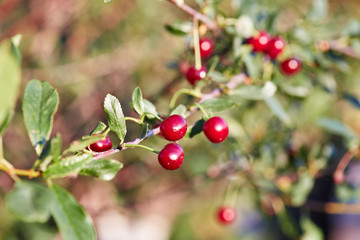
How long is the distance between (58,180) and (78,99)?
1.79 feet

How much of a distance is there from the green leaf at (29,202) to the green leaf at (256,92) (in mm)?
584

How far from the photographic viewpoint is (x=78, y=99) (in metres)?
2.30

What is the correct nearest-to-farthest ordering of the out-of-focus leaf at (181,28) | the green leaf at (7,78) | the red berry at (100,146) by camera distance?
the green leaf at (7,78) → the red berry at (100,146) → the out-of-focus leaf at (181,28)

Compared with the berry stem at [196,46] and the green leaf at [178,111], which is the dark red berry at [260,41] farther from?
the green leaf at [178,111]

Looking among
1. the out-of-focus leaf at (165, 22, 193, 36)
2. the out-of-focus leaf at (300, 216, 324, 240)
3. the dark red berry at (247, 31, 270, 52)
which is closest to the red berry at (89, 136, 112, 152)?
the out-of-focus leaf at (165, 22, 193, 36)

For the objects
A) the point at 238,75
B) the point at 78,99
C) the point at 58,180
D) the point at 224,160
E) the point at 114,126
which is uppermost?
the point at 114,126

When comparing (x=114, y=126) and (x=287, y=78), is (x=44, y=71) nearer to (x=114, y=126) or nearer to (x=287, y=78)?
(x=287, y=78)

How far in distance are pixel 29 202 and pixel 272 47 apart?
2.95ft

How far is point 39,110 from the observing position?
2.36ft

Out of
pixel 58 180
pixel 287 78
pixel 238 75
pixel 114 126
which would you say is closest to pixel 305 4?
pixel 287 78

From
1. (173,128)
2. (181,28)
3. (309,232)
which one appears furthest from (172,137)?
(309,232)

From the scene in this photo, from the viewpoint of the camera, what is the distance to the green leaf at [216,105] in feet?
2.72

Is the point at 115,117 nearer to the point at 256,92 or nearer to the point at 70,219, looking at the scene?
the point at 70,219

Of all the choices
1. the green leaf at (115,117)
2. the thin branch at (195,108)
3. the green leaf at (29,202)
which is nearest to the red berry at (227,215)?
the thin branch at (195,108)
